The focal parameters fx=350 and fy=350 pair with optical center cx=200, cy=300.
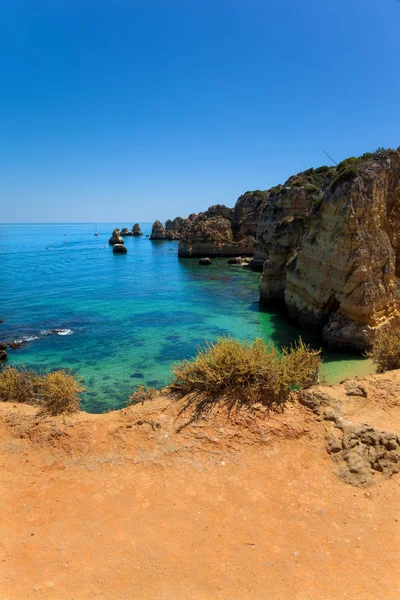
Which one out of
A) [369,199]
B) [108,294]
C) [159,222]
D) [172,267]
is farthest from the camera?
[159,222]

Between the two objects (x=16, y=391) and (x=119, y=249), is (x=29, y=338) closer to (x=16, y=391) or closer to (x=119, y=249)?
(x=16, y=391)

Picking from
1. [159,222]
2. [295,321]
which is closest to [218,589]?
[295,321]

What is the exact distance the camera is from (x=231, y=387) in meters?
7.83

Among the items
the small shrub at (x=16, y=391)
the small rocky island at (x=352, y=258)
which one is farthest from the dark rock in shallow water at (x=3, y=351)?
the small rocky island at (x=352, y=258)

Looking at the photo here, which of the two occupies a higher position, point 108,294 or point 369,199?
point 369,199

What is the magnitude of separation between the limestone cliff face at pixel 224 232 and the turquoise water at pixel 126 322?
16058mm

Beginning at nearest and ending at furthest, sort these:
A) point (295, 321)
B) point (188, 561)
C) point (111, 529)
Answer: point (188, 561)
point (111, 529)
point (295, 321)

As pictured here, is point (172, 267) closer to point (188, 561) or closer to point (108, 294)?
point (108, 294)

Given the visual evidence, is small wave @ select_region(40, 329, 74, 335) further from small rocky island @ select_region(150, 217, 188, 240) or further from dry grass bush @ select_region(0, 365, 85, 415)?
small rocky island @ select_region(150, 217, 188, 240)

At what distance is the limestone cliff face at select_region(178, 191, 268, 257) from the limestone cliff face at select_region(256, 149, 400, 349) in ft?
144

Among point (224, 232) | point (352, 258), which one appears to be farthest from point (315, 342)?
point (224, 232)

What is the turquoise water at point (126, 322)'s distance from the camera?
16.8 meters

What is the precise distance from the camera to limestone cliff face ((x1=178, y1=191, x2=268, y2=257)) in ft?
215

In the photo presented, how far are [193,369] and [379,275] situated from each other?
45.3ft
